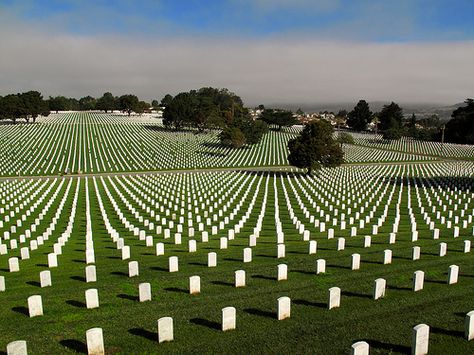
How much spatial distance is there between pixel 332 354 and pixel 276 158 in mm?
56779

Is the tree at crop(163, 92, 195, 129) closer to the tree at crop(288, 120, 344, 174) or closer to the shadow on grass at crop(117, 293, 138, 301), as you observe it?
the tree at crop(288, 120, 344, 174)

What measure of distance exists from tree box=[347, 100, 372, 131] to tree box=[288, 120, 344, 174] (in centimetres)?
7450

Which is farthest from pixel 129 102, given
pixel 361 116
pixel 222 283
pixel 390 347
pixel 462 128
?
pixel 390 347

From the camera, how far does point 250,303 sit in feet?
27.9

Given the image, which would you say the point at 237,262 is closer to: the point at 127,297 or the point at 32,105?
the point at 127,297

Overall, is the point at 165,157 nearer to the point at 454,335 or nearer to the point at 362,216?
the point at 362,216

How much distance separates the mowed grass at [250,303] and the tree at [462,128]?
287 ft

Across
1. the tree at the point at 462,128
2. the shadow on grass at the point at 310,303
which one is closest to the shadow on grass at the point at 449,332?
the shadow on grass at the point at 310,303

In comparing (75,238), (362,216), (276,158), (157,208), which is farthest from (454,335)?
(276,158)

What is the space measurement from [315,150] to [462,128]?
65432 mm

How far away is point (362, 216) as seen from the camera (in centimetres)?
2303

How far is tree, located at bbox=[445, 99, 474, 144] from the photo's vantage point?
89.4 metres

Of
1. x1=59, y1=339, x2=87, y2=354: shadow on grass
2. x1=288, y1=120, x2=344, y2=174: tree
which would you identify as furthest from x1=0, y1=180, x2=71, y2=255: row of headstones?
x1=288, y1=120, x2=344, y2=174: tree

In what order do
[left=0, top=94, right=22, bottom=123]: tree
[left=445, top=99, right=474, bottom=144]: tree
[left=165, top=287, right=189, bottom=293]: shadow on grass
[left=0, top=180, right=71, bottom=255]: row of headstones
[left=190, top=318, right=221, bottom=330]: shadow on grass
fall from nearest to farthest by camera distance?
[left=190, top=318, right=221, bottom=330]: shadow on grass → [left=165, top=287, right=189, bottom=293]: shadow on grass → [left=0, top=180, right=71, bottom=255]: row of headstones → [left=445, top=99, right=474, bottom=144]: tree → [left=0, top=94, right=22, bottom=123]: tree
